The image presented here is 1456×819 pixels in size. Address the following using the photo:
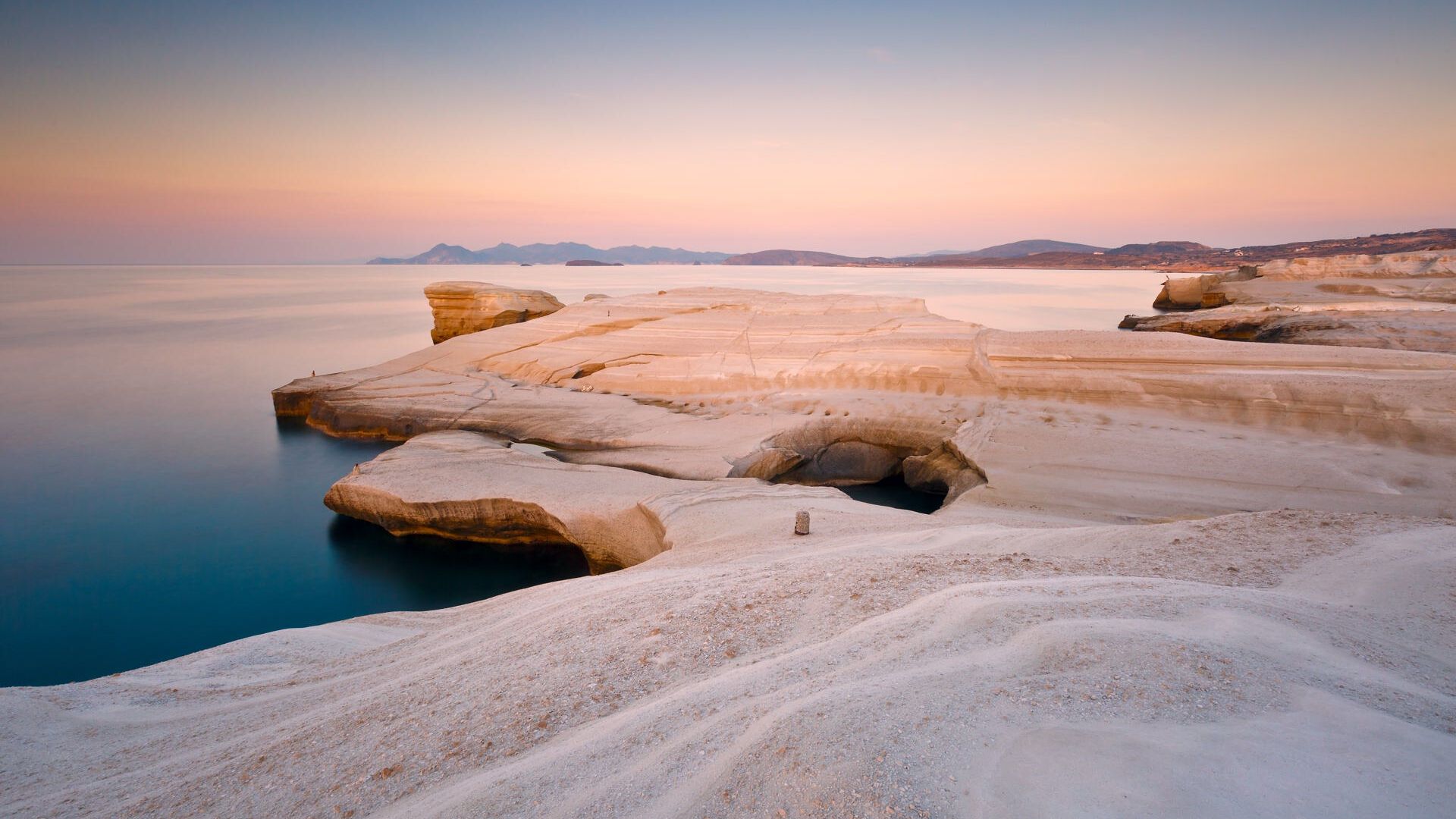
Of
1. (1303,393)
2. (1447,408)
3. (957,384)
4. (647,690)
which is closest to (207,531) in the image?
(647,690)

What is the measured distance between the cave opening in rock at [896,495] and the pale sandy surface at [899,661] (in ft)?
4.88

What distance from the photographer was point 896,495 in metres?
10.6

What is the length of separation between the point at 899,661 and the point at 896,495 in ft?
26.5

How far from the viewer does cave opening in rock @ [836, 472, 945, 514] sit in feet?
33.8

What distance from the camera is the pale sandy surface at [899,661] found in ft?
6.74

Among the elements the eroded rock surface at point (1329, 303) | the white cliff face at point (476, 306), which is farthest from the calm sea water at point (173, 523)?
the eroded rock surface at point (1329, 303)

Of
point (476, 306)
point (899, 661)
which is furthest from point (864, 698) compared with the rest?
point (476, 306)

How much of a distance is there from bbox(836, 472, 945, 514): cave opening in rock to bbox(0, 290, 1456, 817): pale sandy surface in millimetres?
1489

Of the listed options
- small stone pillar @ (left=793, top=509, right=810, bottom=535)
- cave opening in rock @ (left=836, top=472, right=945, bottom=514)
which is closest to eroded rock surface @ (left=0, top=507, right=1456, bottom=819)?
small stone pillar @ (left=793, top=509, right=810, bottom=535)

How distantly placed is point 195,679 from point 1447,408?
535 inches

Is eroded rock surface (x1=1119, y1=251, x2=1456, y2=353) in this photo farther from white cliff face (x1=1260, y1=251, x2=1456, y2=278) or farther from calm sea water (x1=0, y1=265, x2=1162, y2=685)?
calm sea water (x1=0, y1=265, x2=1162, y2=685)

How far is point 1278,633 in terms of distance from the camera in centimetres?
288

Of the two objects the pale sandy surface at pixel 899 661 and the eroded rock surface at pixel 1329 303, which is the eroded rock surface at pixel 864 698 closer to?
the pale sandy surface at pixel 899 661

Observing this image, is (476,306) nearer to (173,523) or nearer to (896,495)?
(173,523)
